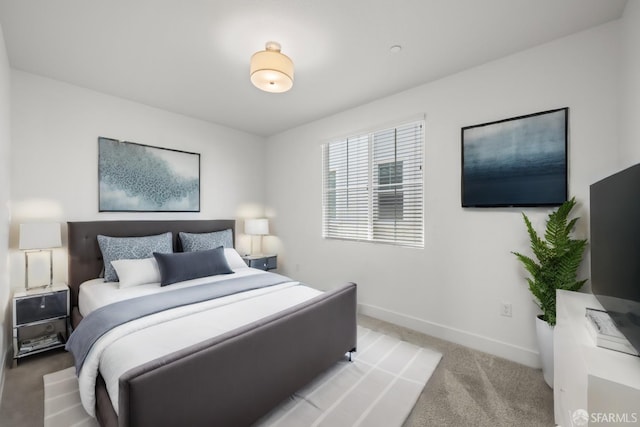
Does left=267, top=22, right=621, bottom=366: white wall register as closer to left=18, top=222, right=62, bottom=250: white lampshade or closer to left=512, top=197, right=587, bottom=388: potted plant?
left=512, top=197, right=587, bottom=388: potted plant

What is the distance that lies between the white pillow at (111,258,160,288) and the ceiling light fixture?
6.78 ft

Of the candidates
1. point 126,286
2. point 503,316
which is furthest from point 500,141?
point 126,286

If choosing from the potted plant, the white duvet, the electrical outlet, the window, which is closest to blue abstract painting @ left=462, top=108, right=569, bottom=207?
the potted plant

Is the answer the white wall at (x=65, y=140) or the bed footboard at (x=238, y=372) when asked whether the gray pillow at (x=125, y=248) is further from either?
the bed footboard at (x=238, y=372)

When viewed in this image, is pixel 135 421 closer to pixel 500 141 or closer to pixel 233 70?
pixel 233 70

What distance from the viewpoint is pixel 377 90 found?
2969 mm

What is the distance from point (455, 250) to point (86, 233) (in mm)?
3798

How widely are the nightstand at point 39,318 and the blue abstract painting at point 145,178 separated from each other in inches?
38.7

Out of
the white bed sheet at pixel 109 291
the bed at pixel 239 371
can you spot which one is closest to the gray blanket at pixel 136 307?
the white bed sheet at pixel 109 291

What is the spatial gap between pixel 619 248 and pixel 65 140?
173 inches

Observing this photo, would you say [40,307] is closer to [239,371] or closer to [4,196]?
[4,196]

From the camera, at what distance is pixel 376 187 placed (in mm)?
3287

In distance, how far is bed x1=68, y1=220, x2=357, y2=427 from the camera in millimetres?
1116

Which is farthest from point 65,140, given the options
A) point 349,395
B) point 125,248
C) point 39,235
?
point 349,395
